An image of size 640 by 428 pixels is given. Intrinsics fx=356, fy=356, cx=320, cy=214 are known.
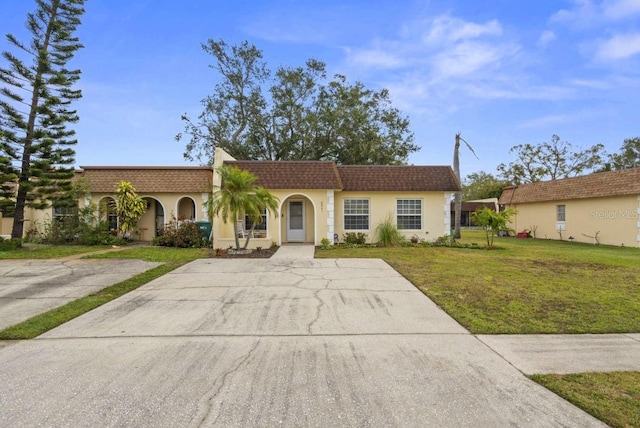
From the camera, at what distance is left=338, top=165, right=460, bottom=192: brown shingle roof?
1769 cm

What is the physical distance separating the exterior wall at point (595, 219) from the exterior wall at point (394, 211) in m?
9.49

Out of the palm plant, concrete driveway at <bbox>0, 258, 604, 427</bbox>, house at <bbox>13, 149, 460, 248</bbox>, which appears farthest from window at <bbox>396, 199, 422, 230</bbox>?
concrete driveway at <bbox>0, 258, 604, 427</bbox>

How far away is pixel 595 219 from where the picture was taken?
2050cm

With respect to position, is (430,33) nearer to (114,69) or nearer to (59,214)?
(114,69)

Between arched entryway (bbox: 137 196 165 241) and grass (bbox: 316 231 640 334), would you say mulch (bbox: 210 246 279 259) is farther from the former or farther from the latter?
arched entryway (bbox: 137 196 165 241)

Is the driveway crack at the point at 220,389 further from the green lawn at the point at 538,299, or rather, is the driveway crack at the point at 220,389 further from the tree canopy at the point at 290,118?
the tree canopy at the point at 290,118

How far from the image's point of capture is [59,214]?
1853 cm

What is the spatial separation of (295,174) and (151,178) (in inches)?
308

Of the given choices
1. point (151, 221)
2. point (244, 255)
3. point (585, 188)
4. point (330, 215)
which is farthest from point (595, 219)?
point (151, 221)

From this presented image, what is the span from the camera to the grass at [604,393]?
3.02 meters

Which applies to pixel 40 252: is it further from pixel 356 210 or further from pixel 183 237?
pixel 356 210

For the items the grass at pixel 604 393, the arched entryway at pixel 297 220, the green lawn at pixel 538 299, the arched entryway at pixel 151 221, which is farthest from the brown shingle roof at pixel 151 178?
the grass at pixel 604 393

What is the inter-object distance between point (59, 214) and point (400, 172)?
1783 centimetres

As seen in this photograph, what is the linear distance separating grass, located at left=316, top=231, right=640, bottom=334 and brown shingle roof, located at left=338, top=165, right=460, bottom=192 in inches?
211
